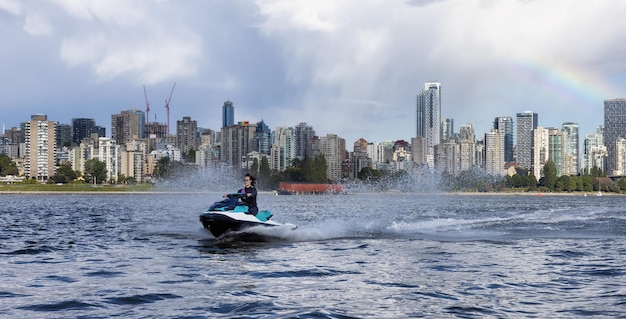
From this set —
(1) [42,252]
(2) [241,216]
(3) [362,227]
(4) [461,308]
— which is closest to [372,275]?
(4) [461,308]

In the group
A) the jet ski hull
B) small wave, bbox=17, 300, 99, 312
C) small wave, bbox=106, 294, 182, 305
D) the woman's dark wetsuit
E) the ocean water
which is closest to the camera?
small wave, bbox=17, 300, 99, 312

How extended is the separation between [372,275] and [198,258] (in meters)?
6.46

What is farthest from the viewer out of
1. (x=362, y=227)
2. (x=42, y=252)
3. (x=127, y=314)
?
(x=362, y=227)

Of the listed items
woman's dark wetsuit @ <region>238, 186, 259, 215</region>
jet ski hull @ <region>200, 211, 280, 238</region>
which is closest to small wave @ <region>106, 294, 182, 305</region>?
jet ski hull @ <region>200, 211, 280, 238</region>

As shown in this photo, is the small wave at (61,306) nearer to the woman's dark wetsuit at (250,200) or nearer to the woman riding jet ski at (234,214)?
the woman riding jet ski at (234,214)

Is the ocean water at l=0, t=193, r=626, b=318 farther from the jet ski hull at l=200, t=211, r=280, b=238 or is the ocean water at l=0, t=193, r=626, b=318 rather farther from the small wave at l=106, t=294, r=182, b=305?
the jet ski hull at l=200, t=211, r=280, b=238

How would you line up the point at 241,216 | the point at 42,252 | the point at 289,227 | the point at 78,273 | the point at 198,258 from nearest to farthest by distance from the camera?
the point at 78,273 < the point at 198,258 < the point at 42,252 < the point at 241,216 < the point at 289,227

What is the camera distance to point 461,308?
15.9 m

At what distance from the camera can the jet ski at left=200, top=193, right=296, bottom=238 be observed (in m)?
29.3

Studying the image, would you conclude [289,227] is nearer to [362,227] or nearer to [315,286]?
[362,227]

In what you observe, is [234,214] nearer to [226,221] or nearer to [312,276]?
[226,221]

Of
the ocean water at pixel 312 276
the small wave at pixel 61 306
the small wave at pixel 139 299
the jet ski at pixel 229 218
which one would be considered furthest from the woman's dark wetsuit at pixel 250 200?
the small wave at pixel 61 306

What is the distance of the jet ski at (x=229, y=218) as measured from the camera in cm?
2931

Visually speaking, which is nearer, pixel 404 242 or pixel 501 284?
pixel 501 284
